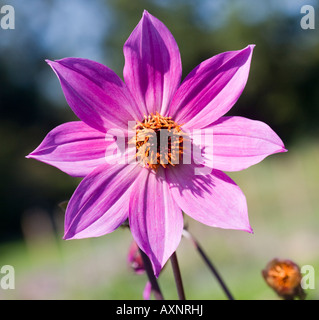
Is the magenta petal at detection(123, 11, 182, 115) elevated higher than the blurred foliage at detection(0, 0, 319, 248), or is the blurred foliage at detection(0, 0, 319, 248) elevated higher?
the blurred foliage at detection(0, 0, 319, 248)

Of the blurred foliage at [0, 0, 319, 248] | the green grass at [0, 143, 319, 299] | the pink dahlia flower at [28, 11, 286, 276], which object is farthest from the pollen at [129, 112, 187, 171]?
the blurred foliage at [0, 0, 319, 248]

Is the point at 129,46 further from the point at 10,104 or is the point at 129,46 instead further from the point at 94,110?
the point at 10,104

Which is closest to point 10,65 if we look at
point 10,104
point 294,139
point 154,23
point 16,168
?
point 10,104

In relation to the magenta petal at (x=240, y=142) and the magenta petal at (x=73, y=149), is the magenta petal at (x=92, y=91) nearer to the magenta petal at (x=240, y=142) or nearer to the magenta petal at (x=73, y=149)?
the magenta petal at (x=73, y=149)

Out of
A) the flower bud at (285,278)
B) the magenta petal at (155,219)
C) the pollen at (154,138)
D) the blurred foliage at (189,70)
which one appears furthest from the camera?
the blurred foliage at (189,70)

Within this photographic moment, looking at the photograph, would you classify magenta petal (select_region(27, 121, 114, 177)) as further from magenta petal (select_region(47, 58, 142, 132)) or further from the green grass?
the green grass

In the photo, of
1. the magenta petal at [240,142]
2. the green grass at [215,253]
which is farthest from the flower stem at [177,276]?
the green grass at [215,253]
